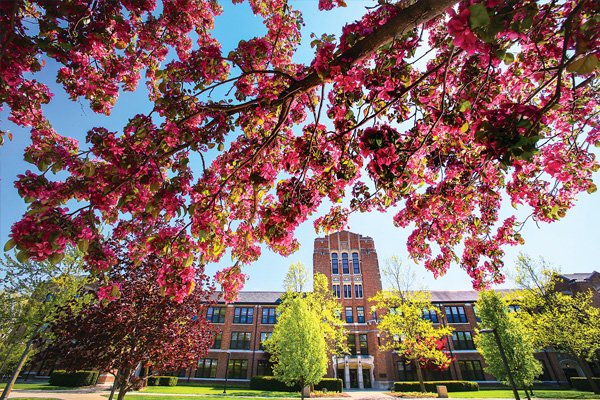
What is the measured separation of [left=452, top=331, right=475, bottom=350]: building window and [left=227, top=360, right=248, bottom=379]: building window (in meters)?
23.4

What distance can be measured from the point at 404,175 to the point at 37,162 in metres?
4.38

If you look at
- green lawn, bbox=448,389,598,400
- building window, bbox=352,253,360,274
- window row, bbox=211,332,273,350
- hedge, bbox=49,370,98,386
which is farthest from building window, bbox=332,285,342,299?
hedge, bbox=49,370,98,386

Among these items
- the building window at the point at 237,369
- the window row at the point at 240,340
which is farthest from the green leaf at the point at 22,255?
Result: the building window at the point at 237,369

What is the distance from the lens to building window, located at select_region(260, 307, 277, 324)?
33000 millimetres

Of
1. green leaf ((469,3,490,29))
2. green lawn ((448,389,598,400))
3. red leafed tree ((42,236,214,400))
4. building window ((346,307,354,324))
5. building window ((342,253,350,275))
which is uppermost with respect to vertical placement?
building window ((342,253,350,275))

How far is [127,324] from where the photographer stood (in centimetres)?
852

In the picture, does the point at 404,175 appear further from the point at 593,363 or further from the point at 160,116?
the point at 593,363

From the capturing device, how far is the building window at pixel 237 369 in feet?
99.7

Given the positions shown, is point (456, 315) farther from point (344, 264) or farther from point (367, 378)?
point (344, 264)

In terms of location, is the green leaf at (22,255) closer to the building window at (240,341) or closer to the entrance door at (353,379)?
the entrance door at (353,379)

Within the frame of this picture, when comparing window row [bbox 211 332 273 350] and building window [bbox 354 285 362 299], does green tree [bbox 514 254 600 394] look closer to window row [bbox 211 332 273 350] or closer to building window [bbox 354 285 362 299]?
building window [bbox 354 285 362 299]

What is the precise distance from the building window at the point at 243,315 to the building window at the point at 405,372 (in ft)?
56.8

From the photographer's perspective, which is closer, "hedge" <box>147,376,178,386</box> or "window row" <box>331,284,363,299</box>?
"hedge" <box>147,376,178,386</box>

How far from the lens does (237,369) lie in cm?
3080
